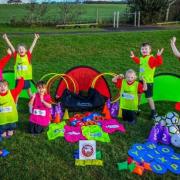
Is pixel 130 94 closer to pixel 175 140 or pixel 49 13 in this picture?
pixel 175 140

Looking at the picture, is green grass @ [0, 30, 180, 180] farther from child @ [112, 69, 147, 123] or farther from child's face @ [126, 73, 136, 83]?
child's face @ [126, 73, 136, 83]

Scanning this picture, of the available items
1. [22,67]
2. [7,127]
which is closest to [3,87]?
[7,127]

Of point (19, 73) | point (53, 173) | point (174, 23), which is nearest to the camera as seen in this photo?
point (53, 173)

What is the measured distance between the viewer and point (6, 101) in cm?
629

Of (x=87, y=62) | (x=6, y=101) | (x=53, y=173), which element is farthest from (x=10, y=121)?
(x=87, y=62)

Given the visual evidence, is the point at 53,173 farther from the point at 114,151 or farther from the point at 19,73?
the point at 19,73

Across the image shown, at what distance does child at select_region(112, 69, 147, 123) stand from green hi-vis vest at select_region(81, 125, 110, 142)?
827mm

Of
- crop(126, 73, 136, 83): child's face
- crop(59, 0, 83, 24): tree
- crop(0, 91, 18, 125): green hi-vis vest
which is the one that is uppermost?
crop(59, 0, 83, 24): tree

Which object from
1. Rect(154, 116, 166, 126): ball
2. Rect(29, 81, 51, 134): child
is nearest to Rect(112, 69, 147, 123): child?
Rect(154, 116, 166, 126): ball

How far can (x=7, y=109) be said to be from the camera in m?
6.31

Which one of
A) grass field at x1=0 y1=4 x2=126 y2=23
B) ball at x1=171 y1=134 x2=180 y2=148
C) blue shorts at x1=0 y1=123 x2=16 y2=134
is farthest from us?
grass field at x1=0 y1=4 x2=126 y2=23

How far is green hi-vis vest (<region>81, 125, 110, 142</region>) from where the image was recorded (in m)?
6.26

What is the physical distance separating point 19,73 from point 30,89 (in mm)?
551

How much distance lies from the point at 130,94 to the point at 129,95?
0.10 ft
